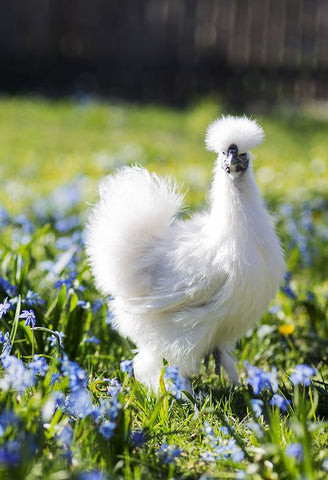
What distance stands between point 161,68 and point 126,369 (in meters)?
10.6

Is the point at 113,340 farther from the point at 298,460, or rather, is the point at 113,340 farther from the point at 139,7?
the point at 139,7

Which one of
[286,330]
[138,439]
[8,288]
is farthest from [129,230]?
[286,330]

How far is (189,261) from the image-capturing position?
2908mm

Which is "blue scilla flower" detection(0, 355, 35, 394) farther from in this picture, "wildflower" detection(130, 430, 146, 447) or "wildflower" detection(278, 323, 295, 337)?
"wildflower" detection(278, 323, 295, 337)

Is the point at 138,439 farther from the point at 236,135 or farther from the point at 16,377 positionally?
the point at 236,135

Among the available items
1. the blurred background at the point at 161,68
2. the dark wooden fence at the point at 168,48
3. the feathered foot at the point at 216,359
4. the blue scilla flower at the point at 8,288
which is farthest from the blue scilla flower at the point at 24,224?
the dark wooden fence at the point at 168,48

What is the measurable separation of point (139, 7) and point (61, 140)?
4608 millimetres

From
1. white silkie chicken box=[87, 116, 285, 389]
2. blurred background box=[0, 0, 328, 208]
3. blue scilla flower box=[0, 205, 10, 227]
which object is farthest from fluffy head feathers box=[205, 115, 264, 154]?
blurred background box=[0, 0, 328, 208]

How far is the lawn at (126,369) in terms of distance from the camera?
2.29 m

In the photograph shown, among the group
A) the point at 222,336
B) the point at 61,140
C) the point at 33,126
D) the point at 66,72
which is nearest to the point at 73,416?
the point at 222,336

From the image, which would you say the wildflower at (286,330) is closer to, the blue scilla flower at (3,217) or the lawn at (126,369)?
the lawn at (126,369)

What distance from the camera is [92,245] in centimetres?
317

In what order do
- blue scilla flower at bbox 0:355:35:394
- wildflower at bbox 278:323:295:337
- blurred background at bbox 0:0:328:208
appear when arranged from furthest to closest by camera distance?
blurred background at bbox 0:0:328:208 < wildflower at bbox 278:323:295:337 < blue scilla flower at bbox 0:355:35:394

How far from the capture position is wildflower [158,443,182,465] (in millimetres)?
2408
